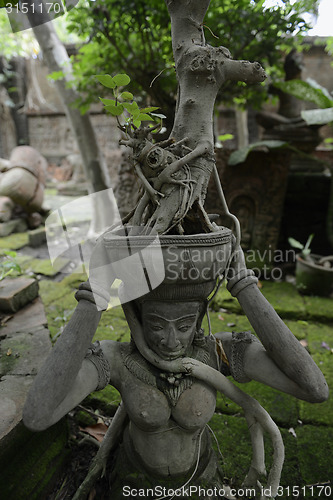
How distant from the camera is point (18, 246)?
507cm

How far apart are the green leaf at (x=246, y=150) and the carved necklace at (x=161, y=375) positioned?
291 centimetres

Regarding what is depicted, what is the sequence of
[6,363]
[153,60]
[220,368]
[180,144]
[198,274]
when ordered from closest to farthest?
[198,274] < [180,144] < [220,368] < [6,363] < [153,60]

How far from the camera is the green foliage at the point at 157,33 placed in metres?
2.53

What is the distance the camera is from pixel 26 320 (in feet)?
7.50

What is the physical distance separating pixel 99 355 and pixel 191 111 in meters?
0.97

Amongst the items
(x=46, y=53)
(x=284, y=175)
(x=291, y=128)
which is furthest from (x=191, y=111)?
(x=291, y=128)

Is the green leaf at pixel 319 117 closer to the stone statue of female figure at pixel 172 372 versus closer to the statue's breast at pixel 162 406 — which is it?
the stone statue of female figure at pixel 172 372

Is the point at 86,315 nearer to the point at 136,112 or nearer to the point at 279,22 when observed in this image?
the point at 136,112

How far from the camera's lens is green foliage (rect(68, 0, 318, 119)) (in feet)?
8.31

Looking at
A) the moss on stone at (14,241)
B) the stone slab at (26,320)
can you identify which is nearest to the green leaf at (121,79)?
the stone slab at (26,320)

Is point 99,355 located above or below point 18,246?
above

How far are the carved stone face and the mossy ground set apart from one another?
1.91ft

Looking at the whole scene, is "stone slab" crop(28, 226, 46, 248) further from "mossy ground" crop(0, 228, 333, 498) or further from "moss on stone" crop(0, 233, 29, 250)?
"mossy ground" crop(0, 228, 333, 498)

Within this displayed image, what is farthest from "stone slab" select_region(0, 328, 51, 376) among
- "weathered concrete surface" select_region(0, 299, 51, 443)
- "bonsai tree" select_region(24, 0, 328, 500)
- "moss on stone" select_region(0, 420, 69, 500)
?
"bonsai tree" select_region(24, 0, 328, 500)
